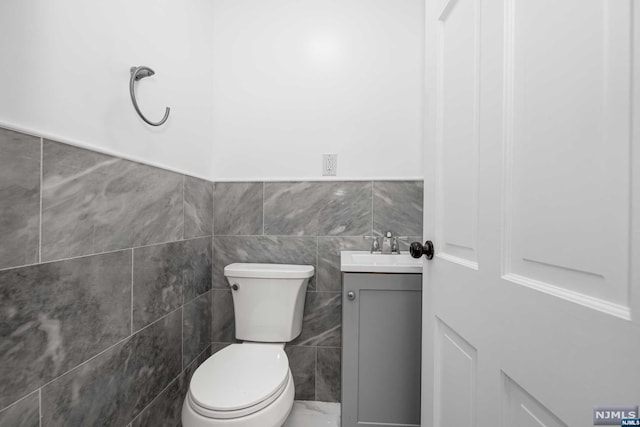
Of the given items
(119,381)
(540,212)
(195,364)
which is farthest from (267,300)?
(540,212)

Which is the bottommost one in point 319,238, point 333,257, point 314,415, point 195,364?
point 314,415

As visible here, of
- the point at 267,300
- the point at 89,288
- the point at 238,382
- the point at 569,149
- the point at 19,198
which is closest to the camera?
the point at 569,149

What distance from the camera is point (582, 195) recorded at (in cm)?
39

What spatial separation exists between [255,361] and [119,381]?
458mm

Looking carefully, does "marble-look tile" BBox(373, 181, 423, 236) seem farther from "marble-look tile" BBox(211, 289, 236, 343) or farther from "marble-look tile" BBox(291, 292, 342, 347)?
"marble-look tile" BBox(211, 289, 236, 343)

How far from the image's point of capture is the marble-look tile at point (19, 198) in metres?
0.65

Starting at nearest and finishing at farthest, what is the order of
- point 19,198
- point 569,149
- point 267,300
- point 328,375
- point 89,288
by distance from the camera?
point 569,149
point 19,198
point 89,288
point 267,300
point 328,375

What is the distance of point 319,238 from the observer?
1.56 metres

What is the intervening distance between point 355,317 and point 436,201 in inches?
24.2

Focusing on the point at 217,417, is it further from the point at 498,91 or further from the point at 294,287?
the point at 498,91

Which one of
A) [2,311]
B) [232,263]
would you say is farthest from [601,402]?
[232,263]

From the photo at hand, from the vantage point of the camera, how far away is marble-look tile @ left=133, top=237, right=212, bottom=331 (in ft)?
3.47

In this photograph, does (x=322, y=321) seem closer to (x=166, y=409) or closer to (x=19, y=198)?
(x=166, y=409)

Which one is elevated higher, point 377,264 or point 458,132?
point 458,132
